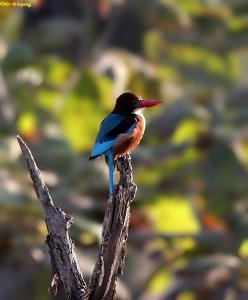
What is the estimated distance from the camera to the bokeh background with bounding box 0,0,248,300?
395 inches

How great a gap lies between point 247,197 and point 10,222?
275 centimetres

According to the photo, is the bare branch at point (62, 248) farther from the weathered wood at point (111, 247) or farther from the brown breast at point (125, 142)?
the brown breast at point (125, 142)

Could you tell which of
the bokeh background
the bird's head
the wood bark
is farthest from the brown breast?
Result: the bokeh background

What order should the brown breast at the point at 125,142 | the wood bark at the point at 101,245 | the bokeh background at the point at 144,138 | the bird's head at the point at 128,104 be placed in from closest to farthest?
the wood bark at the point at 101,245, the brown breast at the point at 125,142, the bird's head at the point at 128,104, the bokeh background at the point at 144,138

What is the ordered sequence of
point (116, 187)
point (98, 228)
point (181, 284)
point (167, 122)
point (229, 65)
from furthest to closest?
point (229, 65) < point (167, 122) < point (181, 284) < point (98, 228) < point (116, 187)

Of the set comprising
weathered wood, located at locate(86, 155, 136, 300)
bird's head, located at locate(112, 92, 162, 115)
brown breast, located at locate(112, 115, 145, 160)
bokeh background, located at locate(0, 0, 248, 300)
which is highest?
bokeh background, located at locate(0, 0, 248, 300)

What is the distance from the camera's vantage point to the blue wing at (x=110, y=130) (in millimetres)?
5156

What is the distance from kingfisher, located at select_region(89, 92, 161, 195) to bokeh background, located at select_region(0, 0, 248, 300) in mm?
3762

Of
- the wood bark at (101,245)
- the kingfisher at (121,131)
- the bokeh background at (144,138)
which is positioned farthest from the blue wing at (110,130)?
the bokeh background at (144,138)

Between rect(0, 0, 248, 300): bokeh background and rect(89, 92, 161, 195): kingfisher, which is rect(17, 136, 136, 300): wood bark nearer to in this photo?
Result: rect(89, 92, 161, 195): kingfisher

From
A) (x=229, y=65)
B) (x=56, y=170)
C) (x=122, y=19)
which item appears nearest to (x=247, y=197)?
(x=56, y=170)

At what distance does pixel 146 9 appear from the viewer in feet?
Result: 44.8

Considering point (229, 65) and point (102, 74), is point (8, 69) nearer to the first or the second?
point (102, 74)

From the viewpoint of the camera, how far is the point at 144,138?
12.2 meters
